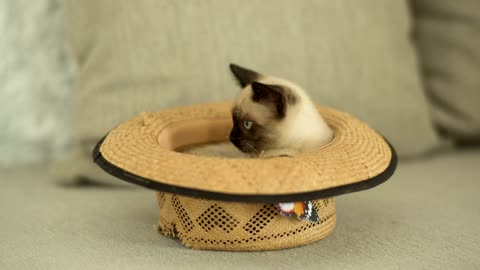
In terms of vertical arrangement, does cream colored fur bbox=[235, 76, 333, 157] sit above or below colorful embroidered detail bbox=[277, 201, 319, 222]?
above

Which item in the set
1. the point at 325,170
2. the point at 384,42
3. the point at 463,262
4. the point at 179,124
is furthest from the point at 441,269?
the point at 384,42

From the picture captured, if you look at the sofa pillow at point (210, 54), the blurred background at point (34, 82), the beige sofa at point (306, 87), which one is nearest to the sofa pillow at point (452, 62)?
the beige sofa at point (306, 87)

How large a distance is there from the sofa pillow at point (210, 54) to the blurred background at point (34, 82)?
0.14 m

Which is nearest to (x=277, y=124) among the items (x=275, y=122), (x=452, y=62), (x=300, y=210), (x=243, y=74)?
(x=275, y=122)

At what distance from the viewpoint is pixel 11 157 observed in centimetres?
181

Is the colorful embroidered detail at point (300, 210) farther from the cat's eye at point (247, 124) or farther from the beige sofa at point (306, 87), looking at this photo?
the cat's eye at point (247, 124)

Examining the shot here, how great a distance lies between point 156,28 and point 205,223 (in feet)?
1.89

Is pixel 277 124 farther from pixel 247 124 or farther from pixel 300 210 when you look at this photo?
pixel 300 210

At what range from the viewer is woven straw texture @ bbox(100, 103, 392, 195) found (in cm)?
112

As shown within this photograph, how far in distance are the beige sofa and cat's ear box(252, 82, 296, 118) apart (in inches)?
10.3

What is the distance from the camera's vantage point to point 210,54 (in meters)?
1.62

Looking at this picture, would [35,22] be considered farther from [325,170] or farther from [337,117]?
[325,170]

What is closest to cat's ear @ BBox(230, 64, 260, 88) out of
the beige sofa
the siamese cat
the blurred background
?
the siamese cat

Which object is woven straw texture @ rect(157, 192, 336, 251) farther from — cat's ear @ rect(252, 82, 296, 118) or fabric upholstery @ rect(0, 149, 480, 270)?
cat's ear @ rect(252, 82, 296, 118)
